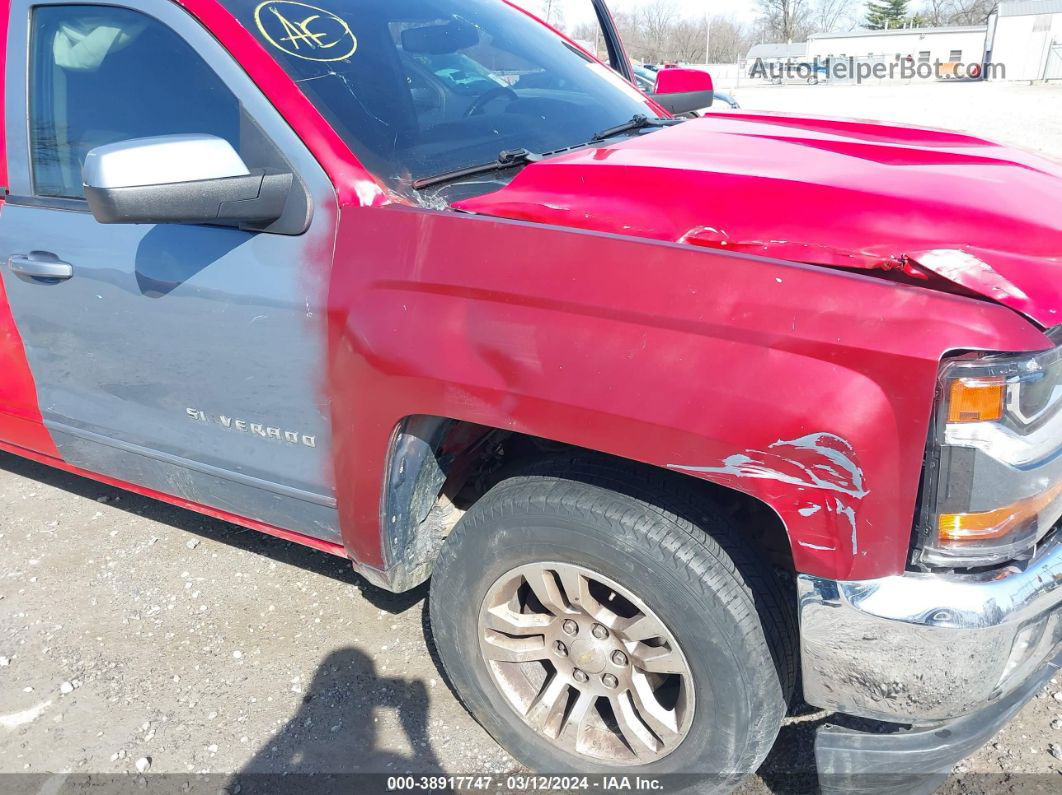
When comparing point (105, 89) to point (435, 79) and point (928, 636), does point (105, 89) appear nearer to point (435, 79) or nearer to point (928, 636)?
point (435, 79)

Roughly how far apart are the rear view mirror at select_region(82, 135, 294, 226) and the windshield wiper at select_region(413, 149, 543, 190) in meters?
0.39

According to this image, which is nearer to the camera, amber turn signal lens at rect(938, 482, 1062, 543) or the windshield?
amber turn signal lens at rect(938, 482, 1062, 543)

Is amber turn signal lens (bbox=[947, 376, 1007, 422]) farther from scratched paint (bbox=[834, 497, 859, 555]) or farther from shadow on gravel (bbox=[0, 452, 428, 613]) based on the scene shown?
shadow on gravel (bbox=[0, 452, 428, 613])

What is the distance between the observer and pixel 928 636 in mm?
Answer: 1485

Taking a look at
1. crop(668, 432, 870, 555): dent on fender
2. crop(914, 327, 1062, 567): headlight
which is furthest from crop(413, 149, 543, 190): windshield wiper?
crop(914, 327, 1062, 567): headlight

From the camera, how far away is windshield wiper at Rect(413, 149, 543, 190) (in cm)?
217

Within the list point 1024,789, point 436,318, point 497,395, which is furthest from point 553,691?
point 1024,789

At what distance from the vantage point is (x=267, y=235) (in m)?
2.03

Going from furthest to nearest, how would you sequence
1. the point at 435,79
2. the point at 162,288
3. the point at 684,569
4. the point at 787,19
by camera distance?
the point at 787,19 → the point at 435,79 → the point at 162,288 → the point at 684,569

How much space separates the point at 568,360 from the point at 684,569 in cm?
49

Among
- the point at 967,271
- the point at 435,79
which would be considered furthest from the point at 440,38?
the point at 967,271

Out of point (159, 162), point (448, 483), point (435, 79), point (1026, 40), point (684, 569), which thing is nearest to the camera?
point (684, 569)

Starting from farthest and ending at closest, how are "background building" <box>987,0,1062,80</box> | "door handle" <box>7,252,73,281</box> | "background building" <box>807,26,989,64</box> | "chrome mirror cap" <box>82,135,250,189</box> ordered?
1. "background building" <box>807,26,989,64</box>
2. "background building" <box>987,0,1062,80</box>
3. "door handle" <box>7,252,73,281</box>
4. "chrome mirror cap" <box>82,135,250,189</box>

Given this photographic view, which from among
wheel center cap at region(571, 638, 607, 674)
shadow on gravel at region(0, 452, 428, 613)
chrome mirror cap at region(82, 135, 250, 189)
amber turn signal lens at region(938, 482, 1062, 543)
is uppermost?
chrome mirror cap at region(82, 135, 250, 189)
